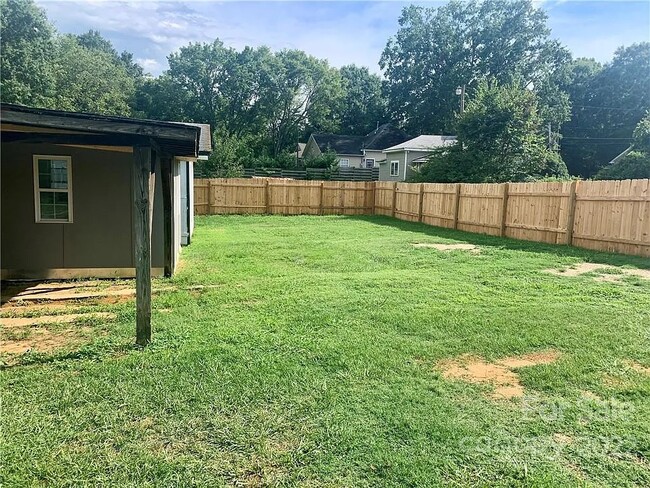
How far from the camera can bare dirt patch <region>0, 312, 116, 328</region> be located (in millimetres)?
4824

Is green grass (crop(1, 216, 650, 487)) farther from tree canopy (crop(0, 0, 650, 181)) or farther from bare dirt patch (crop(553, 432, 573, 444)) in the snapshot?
tree canopy (crop(0, 0, 650, 181))

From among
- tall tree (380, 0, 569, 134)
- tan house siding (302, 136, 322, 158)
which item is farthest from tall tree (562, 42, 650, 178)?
tan house siding (302, 136, 322, 158)

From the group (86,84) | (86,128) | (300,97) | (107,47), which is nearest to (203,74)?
(300,97)

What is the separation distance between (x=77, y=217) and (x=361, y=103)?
149 ft

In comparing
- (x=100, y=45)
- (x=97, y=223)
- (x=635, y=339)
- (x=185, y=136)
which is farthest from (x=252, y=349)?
Result: (x=100, y=45)

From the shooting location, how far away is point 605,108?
3616cm

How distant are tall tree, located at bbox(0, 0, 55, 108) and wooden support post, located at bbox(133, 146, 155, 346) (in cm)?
3013

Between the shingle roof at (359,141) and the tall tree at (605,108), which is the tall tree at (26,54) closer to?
the shingle roof at (359,141)

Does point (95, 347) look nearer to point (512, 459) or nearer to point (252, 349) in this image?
point (252, 349)

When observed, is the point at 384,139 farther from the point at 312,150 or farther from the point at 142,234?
the point at 142,234

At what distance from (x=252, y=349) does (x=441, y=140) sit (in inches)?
1040

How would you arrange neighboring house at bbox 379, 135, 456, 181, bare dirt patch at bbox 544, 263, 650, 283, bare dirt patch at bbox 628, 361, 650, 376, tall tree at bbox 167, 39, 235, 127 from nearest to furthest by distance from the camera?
bare dirt patch at bbox 628, 361, 650, 376, bare dirt patch at bbox 544, 263, 650, 283, neighboring house at bbox 379, 135, 456, 181, tall tree at bbox 167, 39, 235, 127

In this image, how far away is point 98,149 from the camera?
6.76 metres

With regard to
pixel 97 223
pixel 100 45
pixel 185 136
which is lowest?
pixel 97 223
